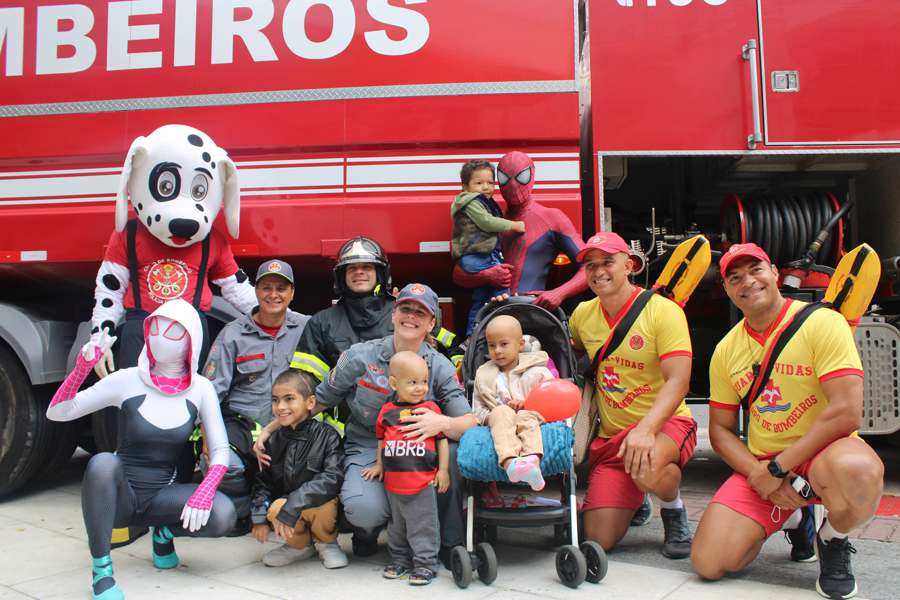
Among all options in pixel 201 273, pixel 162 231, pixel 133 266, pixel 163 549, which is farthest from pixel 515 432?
pixel 133 266

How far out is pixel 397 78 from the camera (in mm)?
3756

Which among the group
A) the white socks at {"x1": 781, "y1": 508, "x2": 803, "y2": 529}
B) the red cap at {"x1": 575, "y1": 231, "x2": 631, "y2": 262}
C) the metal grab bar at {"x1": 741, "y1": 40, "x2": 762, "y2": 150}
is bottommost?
the white socks at {"x1": 781, "y1": 508, "x2": 803, "y2": 529}

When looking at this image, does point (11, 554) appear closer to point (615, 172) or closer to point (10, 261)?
point (10, 261)

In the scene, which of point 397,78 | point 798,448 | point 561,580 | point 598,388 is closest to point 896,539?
point 798,448

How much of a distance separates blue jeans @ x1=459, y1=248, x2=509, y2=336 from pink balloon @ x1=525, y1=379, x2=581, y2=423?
0.93 metres

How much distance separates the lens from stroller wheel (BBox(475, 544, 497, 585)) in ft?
8.64

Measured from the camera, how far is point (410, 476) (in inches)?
106

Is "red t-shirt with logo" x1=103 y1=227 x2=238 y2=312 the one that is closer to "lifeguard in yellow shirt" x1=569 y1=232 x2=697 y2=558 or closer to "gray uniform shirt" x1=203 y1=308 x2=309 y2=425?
"gray uniform shirt" x1=203 y1=308 x2=309 y2=425

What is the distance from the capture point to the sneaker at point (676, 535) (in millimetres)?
3010

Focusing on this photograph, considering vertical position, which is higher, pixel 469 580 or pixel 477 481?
pixel 477 481

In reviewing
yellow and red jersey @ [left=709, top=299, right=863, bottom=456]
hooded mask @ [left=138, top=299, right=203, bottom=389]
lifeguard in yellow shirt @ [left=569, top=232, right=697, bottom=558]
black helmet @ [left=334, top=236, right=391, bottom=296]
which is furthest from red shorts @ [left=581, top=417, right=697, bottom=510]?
hooded mask @ [left=138, top=299, right=203, bottom=389]

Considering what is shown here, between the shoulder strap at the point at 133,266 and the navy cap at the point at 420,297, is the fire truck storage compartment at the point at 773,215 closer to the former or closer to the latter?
the navy cap at the point at 420,297

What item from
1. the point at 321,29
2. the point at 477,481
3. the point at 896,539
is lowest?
the point at 896,539

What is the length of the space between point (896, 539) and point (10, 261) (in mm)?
4714
